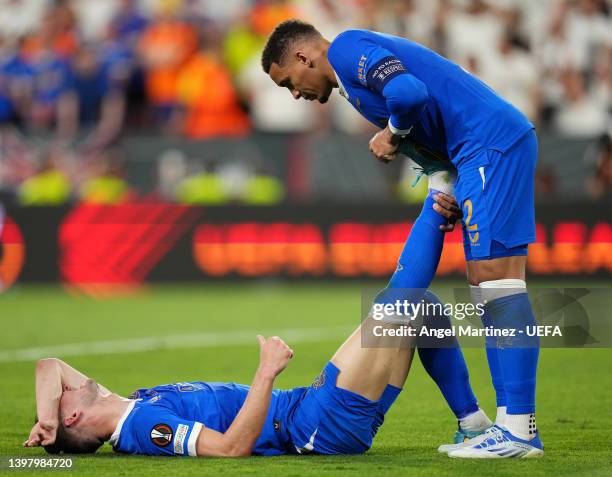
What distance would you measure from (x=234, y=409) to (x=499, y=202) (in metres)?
1.66

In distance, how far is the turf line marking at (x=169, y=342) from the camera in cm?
1092

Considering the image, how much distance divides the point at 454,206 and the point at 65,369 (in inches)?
83.7

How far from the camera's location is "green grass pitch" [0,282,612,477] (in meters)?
5.77

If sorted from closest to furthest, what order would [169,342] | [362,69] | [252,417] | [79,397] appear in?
[252,417]
[79,397]
[362,69]
[169,342]

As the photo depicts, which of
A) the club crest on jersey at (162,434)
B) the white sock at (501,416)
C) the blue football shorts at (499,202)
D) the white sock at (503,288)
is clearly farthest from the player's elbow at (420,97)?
the club crest on jersey at (162,434)

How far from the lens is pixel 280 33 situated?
6418mm

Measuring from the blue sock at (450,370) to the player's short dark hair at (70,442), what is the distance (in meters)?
1.72

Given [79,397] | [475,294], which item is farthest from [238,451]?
[475,294]

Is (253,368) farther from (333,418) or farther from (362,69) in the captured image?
(362,69)

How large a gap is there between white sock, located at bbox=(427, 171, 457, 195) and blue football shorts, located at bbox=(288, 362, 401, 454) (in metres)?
1.09

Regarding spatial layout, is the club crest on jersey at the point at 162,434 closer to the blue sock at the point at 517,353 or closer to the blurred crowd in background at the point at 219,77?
the blue sock at the point at 517,353

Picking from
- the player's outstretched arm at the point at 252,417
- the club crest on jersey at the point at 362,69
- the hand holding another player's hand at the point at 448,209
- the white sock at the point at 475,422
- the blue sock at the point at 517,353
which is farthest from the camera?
the white sock at the point at 475,422

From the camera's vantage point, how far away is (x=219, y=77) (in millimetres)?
18766

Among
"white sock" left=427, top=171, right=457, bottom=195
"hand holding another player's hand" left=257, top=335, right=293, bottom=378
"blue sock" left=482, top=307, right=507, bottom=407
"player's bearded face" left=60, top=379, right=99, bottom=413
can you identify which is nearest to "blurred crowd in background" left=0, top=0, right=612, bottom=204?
"white sock" left=427, top=171, right=457, bottom=195
